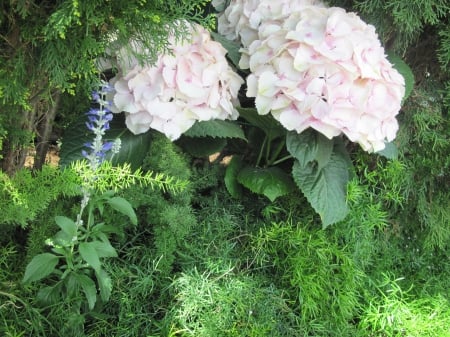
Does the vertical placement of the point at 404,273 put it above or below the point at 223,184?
below

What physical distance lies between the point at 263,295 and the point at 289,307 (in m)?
0.08

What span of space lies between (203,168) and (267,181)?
19 centimetres

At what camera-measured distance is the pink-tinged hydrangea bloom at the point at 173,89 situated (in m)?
1.18

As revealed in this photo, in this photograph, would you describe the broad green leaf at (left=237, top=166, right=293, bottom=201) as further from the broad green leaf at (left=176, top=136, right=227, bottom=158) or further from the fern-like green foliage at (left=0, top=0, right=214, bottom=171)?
the fern-like green foliage at (left=0, top=0, right=214, bottom=171)

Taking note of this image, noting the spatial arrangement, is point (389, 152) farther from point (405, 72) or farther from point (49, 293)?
point (49, 293)

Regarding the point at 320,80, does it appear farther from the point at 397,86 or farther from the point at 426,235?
the point at 426,235

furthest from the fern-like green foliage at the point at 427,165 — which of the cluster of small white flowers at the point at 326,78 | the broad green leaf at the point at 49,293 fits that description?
the broad green leaf at the point at 49,293

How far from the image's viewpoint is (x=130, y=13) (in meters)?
0.99

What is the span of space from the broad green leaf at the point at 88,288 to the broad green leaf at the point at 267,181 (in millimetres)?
450

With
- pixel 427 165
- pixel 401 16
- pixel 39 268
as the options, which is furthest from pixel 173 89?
pixel 427 165

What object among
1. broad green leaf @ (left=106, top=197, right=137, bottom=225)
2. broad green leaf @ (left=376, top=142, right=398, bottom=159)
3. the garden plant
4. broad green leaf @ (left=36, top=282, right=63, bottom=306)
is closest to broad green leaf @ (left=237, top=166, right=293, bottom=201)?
the garden plant

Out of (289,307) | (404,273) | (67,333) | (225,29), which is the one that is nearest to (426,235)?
(404,273)

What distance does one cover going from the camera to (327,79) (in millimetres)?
1198

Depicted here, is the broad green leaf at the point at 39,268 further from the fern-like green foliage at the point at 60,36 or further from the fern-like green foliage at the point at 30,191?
the fern-like green foliage at the point at 60,36
